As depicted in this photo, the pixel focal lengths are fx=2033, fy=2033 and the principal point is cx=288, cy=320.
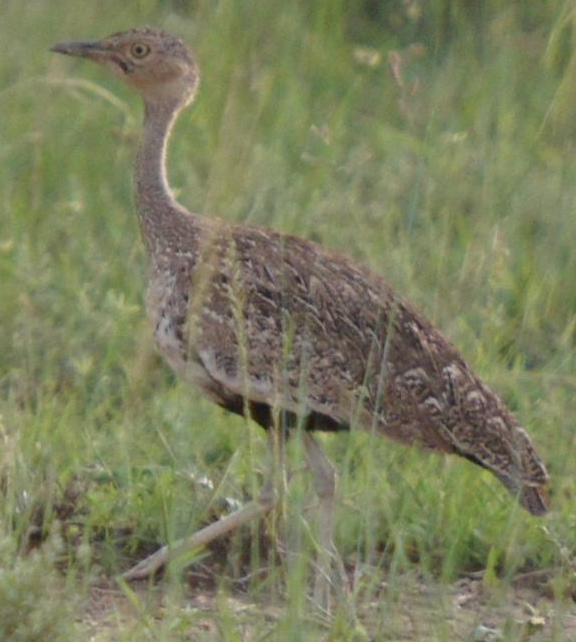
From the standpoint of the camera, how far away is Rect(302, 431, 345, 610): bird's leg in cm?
444

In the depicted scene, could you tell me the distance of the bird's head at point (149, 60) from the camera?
5602 millimetres

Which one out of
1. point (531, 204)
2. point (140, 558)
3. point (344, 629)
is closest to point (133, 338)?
point (140, 558)

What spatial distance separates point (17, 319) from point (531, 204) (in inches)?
78.1

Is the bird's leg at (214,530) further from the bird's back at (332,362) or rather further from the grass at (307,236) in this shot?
the bird's back at (332,362)

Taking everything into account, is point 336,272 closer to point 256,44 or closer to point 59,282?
point 59,282

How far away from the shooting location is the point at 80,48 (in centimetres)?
561

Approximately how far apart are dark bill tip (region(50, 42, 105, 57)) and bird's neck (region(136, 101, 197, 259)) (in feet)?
0.68

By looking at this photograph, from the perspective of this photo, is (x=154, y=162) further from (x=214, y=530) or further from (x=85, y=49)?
(x=214, y=530)

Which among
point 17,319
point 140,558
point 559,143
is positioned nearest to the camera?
point 140,558

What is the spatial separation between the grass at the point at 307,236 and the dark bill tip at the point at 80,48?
0.11m

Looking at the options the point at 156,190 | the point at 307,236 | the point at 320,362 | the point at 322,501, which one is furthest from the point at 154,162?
the point at 307,236

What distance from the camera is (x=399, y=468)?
525 cm

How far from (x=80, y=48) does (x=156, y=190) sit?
0.55 m

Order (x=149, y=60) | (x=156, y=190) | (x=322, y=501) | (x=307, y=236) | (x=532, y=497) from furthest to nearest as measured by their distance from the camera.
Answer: (x=307, y=236)
(x=149, y=60)
(x=156, y=190)
(x=322, y=501)
(x=532, y=497)
